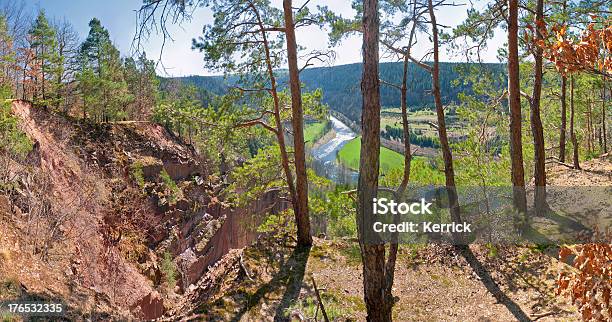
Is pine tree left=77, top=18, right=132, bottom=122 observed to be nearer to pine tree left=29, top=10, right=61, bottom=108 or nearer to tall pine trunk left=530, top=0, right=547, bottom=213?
pine tree left=29, top=10, right=61, bottom=108

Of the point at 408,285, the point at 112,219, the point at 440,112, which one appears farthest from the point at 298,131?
the point at 112,219

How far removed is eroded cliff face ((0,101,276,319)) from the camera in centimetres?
962

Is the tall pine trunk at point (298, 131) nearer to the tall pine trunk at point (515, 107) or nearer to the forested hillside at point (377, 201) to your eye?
the forested hillside at point (377, 201)

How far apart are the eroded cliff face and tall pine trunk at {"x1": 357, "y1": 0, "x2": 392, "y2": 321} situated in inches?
220

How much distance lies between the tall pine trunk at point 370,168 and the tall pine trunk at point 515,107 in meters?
4.84

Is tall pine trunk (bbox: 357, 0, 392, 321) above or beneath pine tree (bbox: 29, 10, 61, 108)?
beneath

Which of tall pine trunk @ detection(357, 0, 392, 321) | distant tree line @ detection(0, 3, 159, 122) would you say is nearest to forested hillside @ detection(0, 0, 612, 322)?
tall pine trunk @ detection(357, 0, 392, 321)

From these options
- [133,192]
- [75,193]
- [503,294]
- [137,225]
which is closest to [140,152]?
[133,192]

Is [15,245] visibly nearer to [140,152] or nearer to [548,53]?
[548,53]

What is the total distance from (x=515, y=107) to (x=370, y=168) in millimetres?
5216

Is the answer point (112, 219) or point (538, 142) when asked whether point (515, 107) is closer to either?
point (538, 142)

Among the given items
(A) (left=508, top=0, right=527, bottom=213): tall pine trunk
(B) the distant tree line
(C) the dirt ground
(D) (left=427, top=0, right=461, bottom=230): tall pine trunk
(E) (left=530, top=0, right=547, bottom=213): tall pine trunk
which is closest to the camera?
(C) the dirt ground

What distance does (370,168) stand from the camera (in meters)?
4.98

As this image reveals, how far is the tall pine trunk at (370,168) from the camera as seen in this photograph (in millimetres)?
4949
